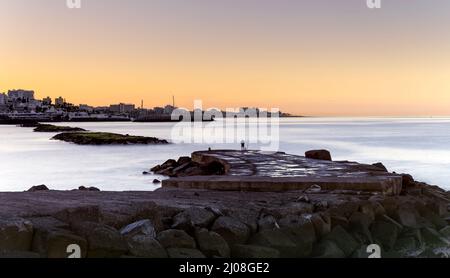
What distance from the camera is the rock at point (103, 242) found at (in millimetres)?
4793

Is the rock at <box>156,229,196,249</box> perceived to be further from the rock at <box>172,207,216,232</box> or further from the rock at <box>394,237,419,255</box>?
the rock at <box>394,237,419,255</box>

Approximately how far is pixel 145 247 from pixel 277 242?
4.81 ft

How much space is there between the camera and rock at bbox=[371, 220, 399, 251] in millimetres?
6539

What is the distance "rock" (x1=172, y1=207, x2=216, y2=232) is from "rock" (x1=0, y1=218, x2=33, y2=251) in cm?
147

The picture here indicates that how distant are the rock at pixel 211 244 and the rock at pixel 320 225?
1234mm

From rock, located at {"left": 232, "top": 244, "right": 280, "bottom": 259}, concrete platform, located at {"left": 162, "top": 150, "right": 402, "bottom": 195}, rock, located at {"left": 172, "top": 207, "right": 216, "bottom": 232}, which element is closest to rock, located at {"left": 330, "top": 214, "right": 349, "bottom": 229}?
rock, located at {"left": 232, "top": 244, "right": 280, "bottom": 259}

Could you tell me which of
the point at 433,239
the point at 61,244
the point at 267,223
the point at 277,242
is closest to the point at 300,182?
the point at 433,239

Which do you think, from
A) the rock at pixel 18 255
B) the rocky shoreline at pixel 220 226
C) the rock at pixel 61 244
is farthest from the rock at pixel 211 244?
the rock at pixel 18 255

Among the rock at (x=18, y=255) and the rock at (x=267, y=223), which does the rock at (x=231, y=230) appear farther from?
the rock at (x=18, y=255)

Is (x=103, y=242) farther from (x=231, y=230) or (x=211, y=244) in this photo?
(x=231, y=230)

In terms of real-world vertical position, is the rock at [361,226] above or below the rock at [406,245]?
above

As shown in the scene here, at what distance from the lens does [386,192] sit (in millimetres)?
8633

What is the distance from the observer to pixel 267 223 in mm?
5934
